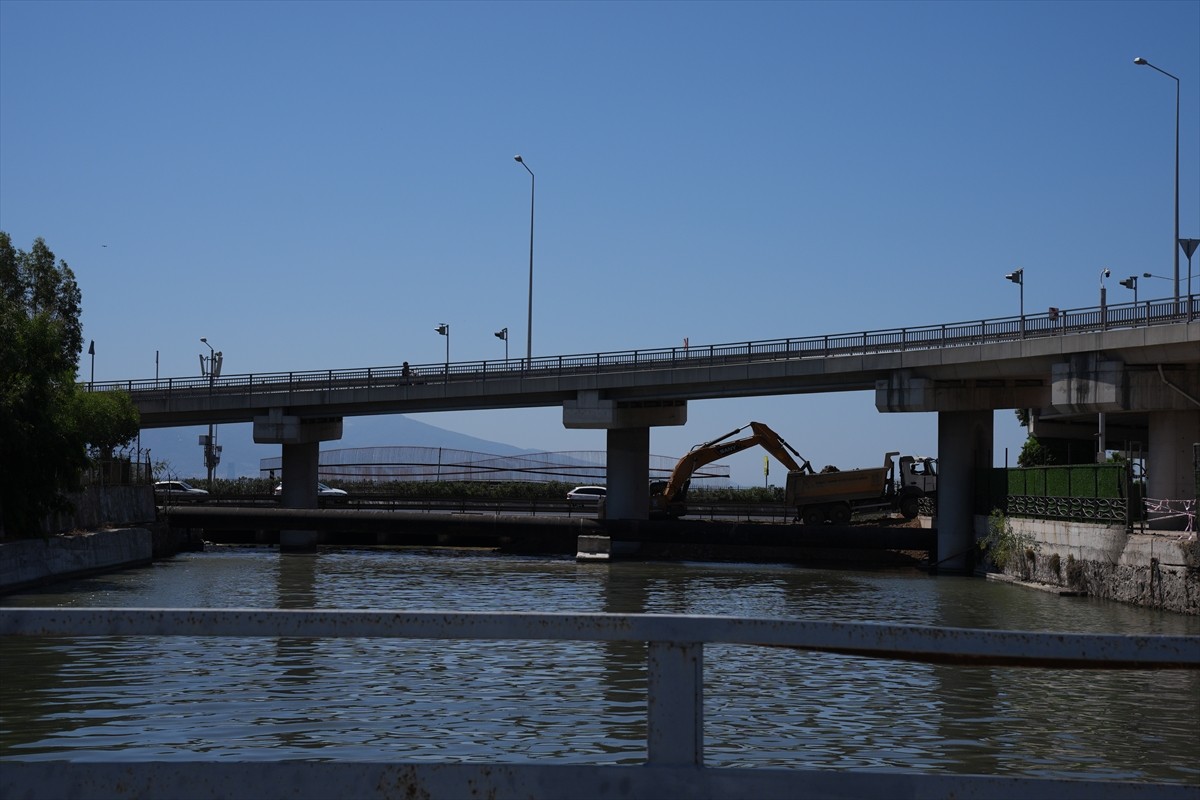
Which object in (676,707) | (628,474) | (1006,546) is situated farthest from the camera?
(628,474)

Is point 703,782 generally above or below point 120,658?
above

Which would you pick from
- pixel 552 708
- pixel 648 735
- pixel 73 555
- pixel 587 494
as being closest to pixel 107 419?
pixel 73 555

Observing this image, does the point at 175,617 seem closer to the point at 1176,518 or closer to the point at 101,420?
the point at 1176,518

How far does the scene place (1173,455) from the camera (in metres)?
41.2

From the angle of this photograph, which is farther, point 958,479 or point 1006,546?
point 958,479

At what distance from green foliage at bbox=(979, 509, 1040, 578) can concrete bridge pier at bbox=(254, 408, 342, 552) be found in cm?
3685

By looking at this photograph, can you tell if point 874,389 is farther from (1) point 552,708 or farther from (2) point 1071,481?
(1) point 552,708

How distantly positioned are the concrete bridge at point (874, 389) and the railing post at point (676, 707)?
1518 inches

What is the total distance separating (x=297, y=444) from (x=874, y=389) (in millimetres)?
32909

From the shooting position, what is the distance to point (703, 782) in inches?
184

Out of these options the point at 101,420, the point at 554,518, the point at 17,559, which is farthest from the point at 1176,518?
the point at 101,420

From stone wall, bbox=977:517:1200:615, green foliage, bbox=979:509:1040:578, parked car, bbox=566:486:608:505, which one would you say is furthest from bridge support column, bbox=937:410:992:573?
parked car, bbox=566:486:608:505

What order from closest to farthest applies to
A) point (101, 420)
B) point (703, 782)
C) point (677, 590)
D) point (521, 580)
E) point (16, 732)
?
point (703, 782)
point (16, 732)
point (677, 590)
point (521, 580)
point (101, 420)

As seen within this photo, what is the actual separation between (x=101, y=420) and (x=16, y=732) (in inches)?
2113
